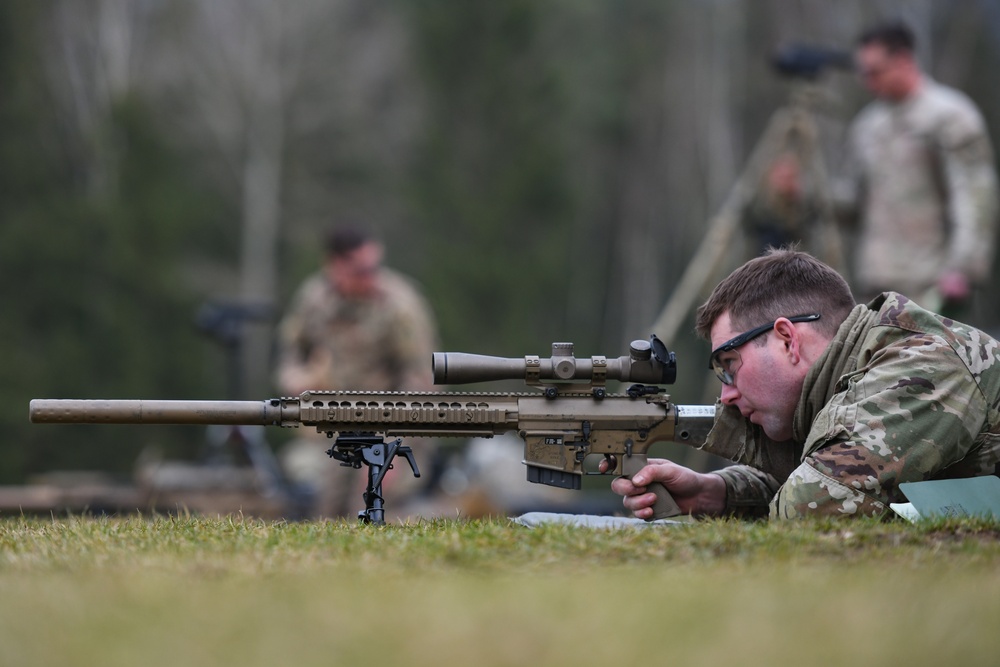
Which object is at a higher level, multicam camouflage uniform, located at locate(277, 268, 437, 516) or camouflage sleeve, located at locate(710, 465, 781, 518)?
camouflage sleeve, located at locate(710, 465, 781, 518)

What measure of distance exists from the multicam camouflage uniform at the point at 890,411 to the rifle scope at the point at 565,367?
68 centimetres

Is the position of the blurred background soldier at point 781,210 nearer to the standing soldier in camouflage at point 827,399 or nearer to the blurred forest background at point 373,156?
the standing soldier in camouflage at point 827,399

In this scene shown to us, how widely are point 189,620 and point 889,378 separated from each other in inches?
123

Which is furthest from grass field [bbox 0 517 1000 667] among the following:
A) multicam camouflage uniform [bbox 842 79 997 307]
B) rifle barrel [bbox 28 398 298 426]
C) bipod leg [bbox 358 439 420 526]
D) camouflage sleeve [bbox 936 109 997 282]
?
multicam camouflage uniform [bbox 842 79 997 307]

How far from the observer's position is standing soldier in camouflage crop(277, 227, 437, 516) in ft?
42.7

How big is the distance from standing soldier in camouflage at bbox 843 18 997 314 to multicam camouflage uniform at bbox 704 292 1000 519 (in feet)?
16.9

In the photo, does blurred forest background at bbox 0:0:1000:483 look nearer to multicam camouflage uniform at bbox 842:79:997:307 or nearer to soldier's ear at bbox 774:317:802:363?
multicam camouflage uniform at bbox 842:79:997:307

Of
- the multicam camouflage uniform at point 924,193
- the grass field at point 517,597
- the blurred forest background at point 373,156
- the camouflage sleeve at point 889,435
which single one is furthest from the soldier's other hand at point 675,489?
the blurred forest background at point 373,156

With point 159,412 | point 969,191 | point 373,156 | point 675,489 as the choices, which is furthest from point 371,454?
point 373,156

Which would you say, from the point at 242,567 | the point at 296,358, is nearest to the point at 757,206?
the point at 296,358

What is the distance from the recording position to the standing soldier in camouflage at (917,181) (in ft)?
34.7

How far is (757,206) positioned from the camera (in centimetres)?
1238

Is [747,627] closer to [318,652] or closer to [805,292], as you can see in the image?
[318,652]

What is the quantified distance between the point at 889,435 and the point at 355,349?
8.64 meters
